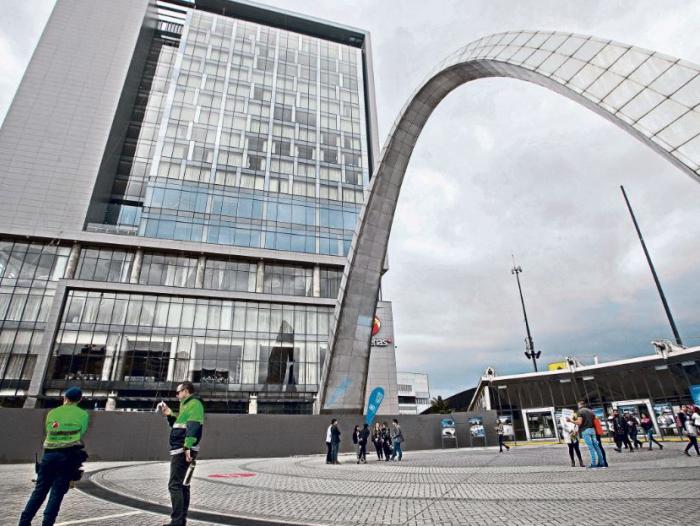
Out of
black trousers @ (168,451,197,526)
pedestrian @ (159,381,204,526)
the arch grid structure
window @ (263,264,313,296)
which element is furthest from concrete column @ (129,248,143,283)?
black trousers @ (168,451,197,526)

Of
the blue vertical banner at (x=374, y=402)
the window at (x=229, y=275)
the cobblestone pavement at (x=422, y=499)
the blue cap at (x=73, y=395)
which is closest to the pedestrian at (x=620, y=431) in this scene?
the cobblestone pavement at (x=422, y=499)

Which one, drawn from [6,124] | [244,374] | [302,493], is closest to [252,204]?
[244,374]

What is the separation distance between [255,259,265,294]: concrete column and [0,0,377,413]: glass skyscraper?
169 millimetres

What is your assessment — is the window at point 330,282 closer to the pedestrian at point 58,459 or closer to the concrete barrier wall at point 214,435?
the concrete barrier wall at point 214,435

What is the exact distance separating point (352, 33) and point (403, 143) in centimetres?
5621

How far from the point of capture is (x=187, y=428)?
4.92m

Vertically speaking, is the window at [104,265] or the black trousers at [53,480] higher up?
the window at [104,265]

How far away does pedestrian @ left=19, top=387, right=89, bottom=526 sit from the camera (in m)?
4.48

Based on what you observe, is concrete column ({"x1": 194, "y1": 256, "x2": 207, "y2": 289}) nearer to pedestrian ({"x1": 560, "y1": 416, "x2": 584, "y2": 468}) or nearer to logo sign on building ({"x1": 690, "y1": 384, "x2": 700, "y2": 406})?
pedestrian ({"x1": 560, "y1": 416, "x2": 584, "y2": 468})

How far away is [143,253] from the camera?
4056cm

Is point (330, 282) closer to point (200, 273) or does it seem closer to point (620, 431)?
point (200, 273)

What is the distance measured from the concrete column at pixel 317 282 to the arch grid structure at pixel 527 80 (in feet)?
60.7

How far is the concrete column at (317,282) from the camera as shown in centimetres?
4359

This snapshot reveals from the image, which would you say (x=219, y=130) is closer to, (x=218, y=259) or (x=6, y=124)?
(x=218, y=259)
